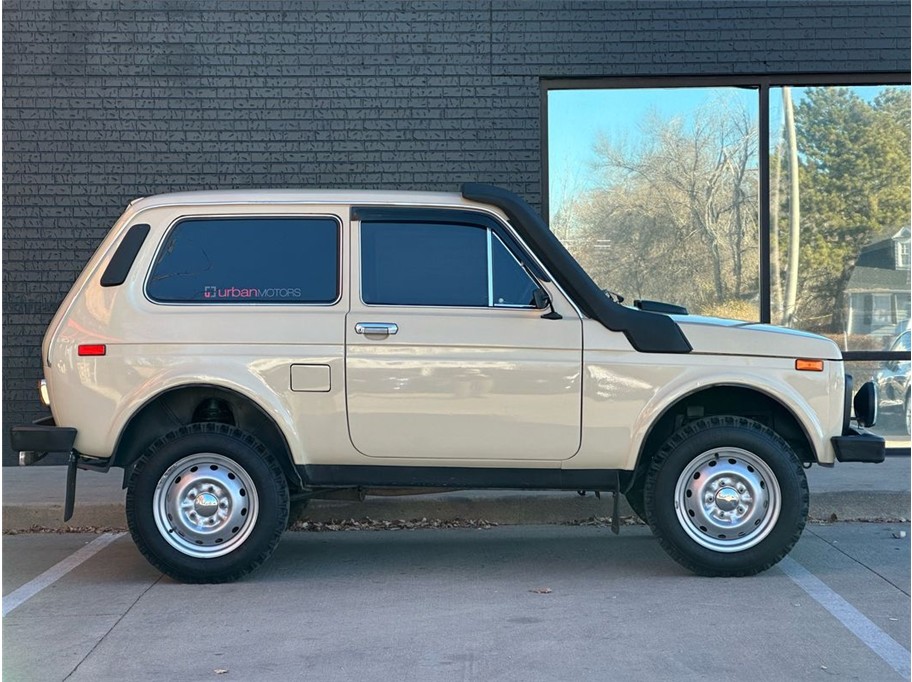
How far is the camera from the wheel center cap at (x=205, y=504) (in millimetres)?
5867

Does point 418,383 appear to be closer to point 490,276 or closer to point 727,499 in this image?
point 490,276

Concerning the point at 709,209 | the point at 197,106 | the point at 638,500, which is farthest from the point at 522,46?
the point at 638,500

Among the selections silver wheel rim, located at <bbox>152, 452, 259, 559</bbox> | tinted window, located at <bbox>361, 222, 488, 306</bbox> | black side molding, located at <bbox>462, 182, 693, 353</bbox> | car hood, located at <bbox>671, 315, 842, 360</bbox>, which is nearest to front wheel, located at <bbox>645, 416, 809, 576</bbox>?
car hood, located at <bbox>671, 315, 842, 360</bbox>

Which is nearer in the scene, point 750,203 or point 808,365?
point 808,365

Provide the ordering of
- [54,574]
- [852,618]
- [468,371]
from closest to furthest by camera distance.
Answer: [852,618] < [468,371] < [54,574]

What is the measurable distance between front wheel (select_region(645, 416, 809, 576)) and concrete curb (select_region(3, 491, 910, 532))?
5.10 ft

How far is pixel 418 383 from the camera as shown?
19.2 feet

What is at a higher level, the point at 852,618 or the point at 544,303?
the point at 544,303

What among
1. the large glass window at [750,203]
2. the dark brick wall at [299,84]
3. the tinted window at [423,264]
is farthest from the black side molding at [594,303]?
the large glass window at [750,203]

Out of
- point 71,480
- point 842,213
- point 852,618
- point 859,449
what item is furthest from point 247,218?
point 842,213

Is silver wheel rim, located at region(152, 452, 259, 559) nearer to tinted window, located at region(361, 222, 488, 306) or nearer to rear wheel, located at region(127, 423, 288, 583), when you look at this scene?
rear wheel, located at region(127, 423, 288, 583)

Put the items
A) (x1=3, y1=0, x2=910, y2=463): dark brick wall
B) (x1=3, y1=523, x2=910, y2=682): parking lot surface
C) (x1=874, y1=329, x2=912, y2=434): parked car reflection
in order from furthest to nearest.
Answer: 1. (x1=874, y1=329, x2=912, y2=434): parked car reflection
2. (x1=3, y1=0, x2=910, y2=463): dark brick wall
3. (x1=3, y1=523, x2=910, y2=682): parking lot surface

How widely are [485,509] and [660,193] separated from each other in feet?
12.8

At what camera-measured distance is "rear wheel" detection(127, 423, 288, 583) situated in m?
5.83
